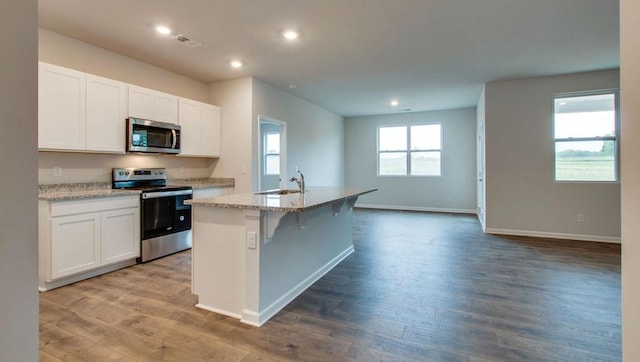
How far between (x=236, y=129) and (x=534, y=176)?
5052 mm

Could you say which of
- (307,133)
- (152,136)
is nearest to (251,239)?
(152,136)

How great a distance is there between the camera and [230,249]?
2455mm

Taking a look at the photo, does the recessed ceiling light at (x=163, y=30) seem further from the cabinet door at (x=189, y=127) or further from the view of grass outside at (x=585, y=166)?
the view of grass outside at (x=585, y=166)

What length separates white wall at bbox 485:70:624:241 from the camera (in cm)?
487

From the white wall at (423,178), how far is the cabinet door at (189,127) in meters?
5.05

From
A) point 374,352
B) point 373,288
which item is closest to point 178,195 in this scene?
point 373,288

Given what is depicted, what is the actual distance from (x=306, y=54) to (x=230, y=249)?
9.16 ft

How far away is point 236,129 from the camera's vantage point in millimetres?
5168

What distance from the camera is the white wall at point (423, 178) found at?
25.5 feet

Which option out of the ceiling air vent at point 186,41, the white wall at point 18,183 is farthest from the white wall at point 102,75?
the white wall at point 18,183

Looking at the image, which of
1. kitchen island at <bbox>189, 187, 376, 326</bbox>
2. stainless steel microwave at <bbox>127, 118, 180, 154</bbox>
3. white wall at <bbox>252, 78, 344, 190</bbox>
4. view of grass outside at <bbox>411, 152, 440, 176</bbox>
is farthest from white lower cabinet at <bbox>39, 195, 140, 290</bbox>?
view of grass outside at <bbox>411, 152, 440, 176</bbox>

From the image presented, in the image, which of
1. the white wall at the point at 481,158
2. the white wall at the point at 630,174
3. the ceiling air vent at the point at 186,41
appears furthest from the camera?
the white wall at the point at 481,158

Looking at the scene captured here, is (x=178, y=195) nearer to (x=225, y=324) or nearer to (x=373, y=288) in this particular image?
(x=225, y=324)

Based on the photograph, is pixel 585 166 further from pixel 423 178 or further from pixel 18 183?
pixel 18 183
